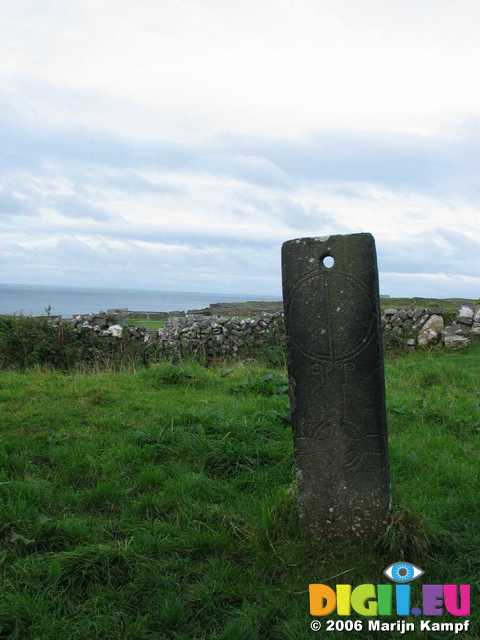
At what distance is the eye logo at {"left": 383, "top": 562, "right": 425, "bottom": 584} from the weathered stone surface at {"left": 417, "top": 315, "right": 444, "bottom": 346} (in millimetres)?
11594

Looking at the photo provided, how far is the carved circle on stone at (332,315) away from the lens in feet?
12.8

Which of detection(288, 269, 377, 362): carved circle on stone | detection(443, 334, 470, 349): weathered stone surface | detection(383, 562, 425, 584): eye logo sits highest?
detection(288, 269, 377, 362): carved circle on stone

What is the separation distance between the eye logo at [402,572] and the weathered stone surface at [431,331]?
11.6m

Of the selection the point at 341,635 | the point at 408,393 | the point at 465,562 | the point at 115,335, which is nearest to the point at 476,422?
the point at 408,393

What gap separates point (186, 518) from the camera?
171 inches

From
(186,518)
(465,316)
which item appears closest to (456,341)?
(465,316)

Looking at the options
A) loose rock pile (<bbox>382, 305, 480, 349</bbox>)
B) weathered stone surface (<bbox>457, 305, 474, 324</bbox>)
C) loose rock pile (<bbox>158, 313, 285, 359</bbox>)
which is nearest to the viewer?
loose rock pile (<bbox>158, 313, 285, 359</bbox>)

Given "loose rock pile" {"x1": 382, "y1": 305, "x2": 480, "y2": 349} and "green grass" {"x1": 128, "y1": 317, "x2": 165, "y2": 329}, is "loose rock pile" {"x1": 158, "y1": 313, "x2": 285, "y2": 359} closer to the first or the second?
"green grass" {"x1": 128, "y1": 317, "x2": 165, "y2": 329}

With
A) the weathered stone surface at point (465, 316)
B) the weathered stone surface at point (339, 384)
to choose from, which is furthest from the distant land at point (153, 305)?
the weathered stone surface at point (339, 384)

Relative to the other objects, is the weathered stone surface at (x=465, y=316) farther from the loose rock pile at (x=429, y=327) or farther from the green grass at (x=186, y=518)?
the green grass at (x=186, y=518)

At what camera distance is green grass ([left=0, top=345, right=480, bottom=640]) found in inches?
131

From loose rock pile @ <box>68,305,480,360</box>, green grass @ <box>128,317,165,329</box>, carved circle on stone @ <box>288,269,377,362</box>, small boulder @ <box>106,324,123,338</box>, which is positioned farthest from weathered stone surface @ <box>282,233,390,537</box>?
green grass @ <box>128,317,165,329</box>

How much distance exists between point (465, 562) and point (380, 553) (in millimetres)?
571

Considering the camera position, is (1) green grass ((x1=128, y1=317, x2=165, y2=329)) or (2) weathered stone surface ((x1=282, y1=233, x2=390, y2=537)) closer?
(2) weathered stone surface ((x1=282, y1=233, x2=390, y2=537))
